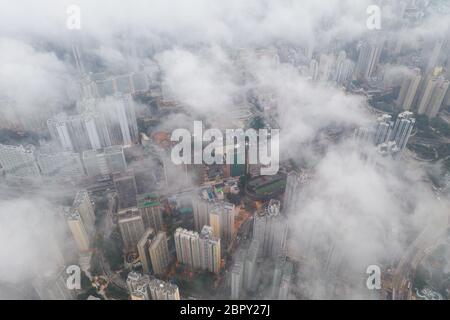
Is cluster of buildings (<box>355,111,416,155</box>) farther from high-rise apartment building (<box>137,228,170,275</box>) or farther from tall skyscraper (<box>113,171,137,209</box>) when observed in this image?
tall skyscraper (<box>113,171,137,209</box>)

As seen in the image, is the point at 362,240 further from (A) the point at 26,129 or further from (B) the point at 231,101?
(A) the point at 26,129

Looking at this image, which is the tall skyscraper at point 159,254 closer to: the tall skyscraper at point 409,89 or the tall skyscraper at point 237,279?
the tall skyscraper at point 237,279

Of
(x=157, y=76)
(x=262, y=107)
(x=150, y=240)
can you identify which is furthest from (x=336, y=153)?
(x=157, y=76)

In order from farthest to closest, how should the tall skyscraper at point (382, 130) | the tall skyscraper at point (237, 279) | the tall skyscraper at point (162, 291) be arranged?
1. the tall skyscraper at point (382, 130)
2. the tall skyscraper at point (237, 279)
3. the tall skyscraper at point (162, 291)

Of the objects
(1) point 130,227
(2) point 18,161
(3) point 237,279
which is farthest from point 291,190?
(2) point 18,161

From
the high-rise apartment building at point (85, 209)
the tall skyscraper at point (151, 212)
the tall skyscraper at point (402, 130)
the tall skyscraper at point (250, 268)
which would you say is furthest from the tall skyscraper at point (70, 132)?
the tall skyscraper at point (402, 130)

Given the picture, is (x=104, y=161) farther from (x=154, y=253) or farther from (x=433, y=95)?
(x=433, y=95)
